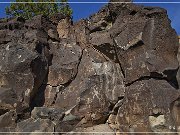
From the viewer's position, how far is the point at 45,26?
994 centimetres

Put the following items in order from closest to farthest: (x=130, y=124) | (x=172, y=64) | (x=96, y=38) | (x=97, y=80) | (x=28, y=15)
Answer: (x=130, y=124) → (x=172, y=64) → (x=97, y=80) → (x=96, y=38) → (x=28, y=15)

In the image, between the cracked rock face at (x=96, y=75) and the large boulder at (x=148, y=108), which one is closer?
the large boulder at (x=148, y=108)

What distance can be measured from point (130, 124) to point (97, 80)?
1.69 meters

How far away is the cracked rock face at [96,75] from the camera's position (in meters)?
7.71

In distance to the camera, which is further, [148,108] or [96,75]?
[96,75]

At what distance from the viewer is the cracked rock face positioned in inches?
303

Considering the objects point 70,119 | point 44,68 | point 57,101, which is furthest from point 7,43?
point 70,119

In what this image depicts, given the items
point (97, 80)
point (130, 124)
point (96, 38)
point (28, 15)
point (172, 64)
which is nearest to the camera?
point (130, 124)

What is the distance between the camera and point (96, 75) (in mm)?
9008

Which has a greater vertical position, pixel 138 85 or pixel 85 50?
pixel 85 50

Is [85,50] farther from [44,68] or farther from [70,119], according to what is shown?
[70,119]

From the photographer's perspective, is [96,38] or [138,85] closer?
[138,85]

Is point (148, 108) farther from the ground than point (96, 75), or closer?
closer

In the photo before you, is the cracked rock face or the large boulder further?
the cracked rock face
